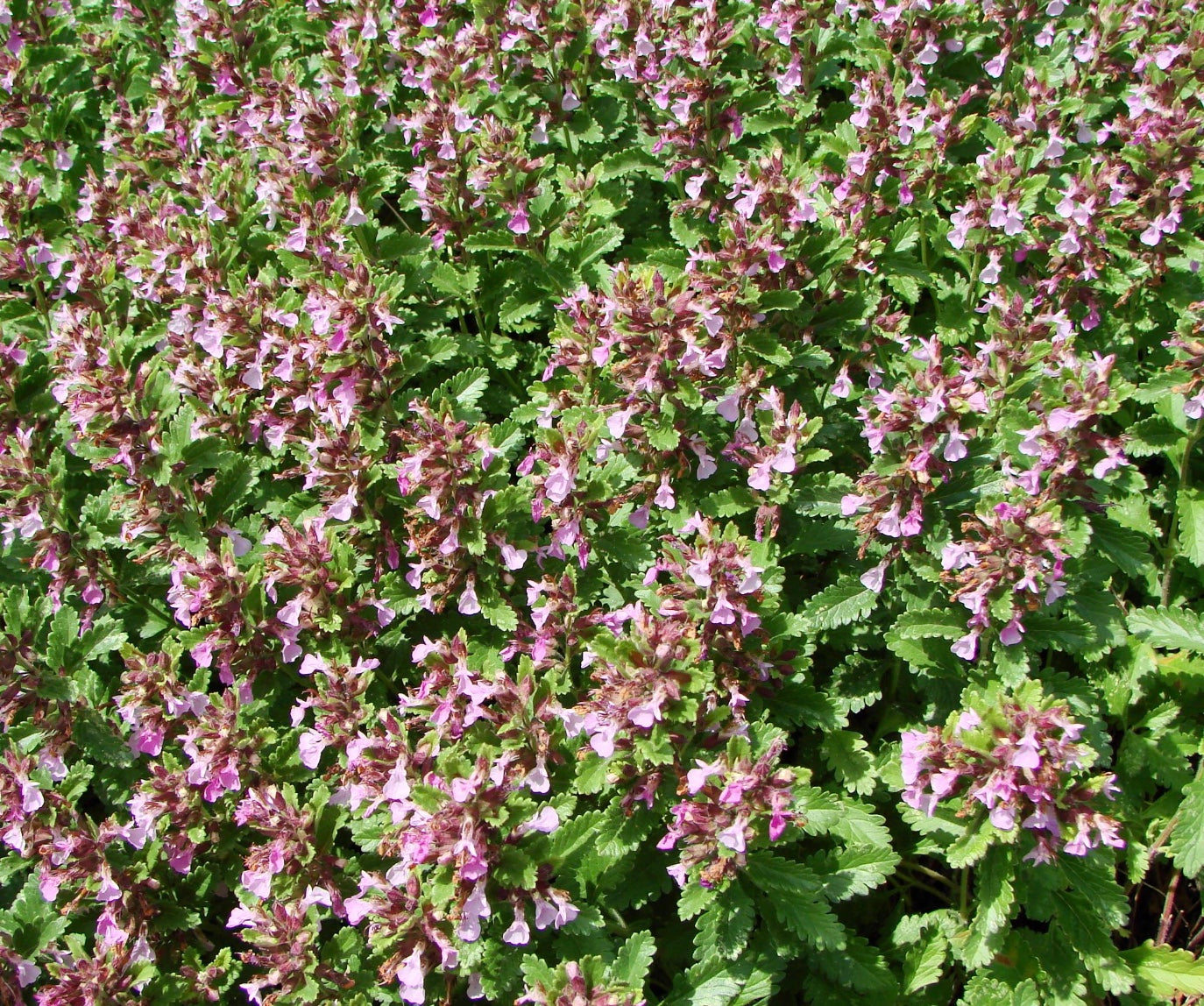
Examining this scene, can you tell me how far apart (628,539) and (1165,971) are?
2484 mm

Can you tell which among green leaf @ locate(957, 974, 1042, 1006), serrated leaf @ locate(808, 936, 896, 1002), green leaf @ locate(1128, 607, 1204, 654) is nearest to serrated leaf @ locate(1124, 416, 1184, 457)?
green leaf @ locate(1128, 607, 1204, 654)

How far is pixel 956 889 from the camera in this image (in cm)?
393

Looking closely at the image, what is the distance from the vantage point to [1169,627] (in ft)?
12.5

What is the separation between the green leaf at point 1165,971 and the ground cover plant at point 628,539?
0.02 metres

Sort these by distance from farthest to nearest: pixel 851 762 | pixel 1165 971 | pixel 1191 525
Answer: pixel 1191 525 → pixel 851 762 → pixel 1165 971

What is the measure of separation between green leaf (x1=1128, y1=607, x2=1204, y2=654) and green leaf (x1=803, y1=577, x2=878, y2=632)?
103 centimetres

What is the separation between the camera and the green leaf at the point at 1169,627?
147 inches

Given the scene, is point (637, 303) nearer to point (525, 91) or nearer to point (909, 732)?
point (909, 732)

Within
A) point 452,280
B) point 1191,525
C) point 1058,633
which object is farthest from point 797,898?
point 452,280

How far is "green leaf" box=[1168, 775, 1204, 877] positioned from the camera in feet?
11.5

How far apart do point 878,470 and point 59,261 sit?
13.9 ft

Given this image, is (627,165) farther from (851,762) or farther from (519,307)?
(851,762)

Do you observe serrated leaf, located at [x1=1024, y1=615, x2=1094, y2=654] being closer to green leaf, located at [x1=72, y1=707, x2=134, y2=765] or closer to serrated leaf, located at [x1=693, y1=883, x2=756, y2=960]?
serrated leaf, located at [x1=693, y1=883, x2=756, y2=960]

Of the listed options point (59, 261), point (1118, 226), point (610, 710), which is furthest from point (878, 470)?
point (59, 261)
